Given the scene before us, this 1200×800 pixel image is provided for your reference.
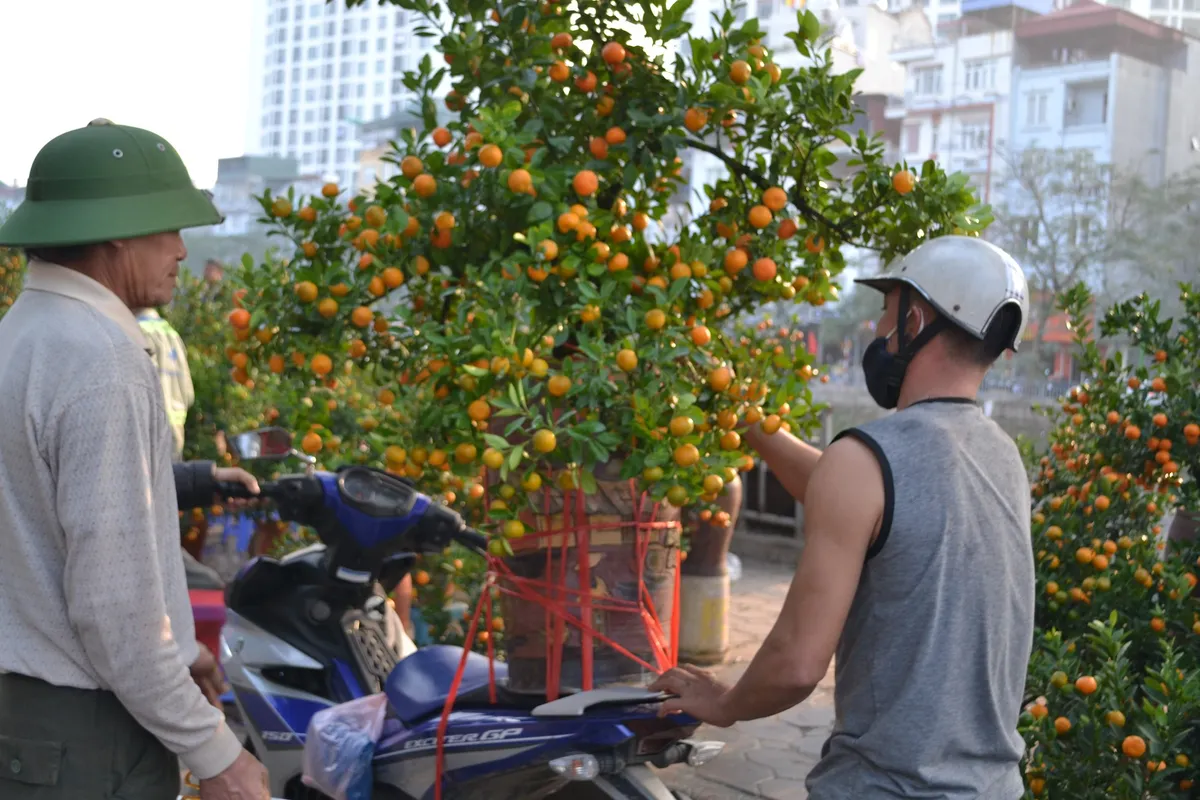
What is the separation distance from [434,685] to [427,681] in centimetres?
3

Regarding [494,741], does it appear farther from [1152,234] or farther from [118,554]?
[1152,234]

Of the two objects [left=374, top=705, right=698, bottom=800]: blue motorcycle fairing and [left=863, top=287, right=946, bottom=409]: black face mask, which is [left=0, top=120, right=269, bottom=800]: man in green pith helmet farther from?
[left=863, top=287, right=946, bottom=409]: black face mask

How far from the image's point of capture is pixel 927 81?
41375mm

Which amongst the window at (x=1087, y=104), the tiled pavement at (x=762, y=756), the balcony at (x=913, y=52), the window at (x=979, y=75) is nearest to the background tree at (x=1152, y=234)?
the window at (x=1087, y=104)

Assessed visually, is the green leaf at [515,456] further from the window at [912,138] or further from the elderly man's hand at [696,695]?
the window at [912,138]

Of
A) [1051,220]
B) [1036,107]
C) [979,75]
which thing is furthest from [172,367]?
[979,75]

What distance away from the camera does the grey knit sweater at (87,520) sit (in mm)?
1745

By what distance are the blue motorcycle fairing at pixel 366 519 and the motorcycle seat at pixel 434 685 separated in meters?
0.34

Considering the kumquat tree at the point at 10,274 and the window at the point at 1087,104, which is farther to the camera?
the window at the point at 1087,104

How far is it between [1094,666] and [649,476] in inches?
69.7

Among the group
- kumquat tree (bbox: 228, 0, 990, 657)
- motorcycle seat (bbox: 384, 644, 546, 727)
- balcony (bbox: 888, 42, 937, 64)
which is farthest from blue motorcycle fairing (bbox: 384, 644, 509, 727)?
balcony (bbox: 888, 42, 937, 64)

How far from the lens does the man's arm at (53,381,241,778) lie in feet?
5.71

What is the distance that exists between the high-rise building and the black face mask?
3502 inches

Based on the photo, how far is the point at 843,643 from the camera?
1.96 meters
